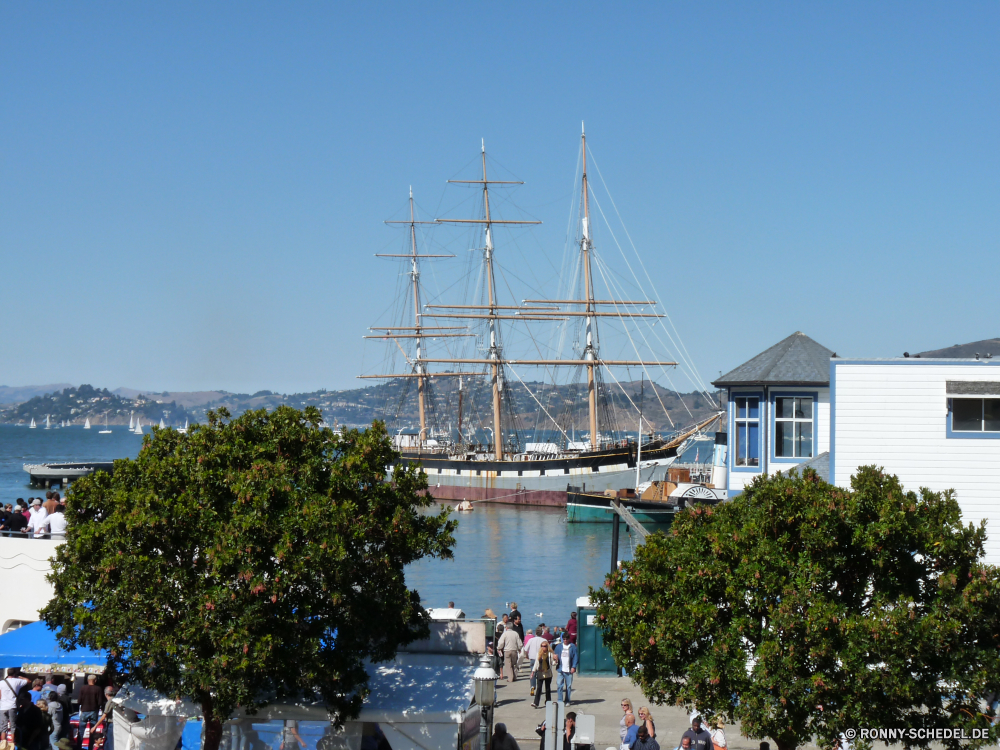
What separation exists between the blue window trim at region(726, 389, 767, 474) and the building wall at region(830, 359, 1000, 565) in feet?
28.3

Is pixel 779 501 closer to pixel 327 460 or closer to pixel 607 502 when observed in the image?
pixel 327 460

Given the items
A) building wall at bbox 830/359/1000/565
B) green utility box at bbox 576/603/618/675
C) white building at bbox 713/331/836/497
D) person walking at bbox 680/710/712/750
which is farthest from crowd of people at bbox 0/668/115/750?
white building at bbox 713/331/836/497

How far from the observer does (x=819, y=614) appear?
37.9ft

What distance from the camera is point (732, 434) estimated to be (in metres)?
29.4

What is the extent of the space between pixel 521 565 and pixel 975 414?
37.8 m

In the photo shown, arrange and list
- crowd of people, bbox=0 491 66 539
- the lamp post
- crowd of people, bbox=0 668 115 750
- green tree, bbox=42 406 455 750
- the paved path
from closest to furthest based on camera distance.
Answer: green tree, bbox=42 406 455 750, the lamp post, crowd of people, bbox=0 668 115 750, the paved path, crowd of people, bbox=0 491 66 539

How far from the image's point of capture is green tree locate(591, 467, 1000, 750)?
11562mm

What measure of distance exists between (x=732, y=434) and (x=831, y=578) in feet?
56.7

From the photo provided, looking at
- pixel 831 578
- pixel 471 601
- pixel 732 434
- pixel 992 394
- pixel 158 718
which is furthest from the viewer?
pixel 471 601

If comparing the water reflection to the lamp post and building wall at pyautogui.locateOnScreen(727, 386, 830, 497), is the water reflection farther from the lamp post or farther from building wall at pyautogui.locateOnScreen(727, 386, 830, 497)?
the lamp post

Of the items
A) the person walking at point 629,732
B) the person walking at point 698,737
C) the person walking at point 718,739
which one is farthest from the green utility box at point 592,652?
the person walking at point 698,737

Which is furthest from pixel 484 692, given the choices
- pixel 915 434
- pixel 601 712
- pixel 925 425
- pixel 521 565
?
pixel 521 565

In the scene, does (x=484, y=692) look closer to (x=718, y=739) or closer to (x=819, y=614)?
(x=718, y=739)

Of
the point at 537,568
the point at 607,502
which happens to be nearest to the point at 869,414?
the point at 537,568
